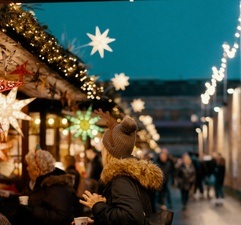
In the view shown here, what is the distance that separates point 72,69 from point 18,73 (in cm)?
305

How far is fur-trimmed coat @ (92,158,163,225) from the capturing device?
5.72 m

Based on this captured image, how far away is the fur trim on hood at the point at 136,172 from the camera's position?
599cm

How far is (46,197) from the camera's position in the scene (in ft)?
27.1

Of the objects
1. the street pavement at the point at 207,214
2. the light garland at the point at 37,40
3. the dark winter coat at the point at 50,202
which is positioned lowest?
the street pavement at the point at 207,214

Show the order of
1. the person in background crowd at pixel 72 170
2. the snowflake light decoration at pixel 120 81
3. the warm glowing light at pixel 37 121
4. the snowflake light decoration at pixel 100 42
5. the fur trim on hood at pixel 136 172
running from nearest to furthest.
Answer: the fur trim on hood at pixel 136 172 → the snowflake light decoration at pixel 100 42 → the person in background crowd at pixel 72 170 → the warm glowing light at pixel 37 121 → the snowflake light decoration at pixel 120 81

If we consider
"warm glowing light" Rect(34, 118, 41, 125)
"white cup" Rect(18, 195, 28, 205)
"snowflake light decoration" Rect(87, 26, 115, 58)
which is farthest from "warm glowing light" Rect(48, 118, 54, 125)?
"white cup" Rect(18, 195, 28, 205)

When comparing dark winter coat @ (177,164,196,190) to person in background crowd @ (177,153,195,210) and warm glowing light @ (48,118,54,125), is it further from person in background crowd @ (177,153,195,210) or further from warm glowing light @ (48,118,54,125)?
warm glowing light @ (48,118,54,125)

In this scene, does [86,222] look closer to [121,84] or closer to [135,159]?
[135,159]

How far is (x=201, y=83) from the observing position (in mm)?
125625

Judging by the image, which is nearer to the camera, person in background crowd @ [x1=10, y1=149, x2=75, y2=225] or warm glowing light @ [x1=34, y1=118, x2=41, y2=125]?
A: person in background crowd @ [x1=10, y1=149, x2=75, y2=225]

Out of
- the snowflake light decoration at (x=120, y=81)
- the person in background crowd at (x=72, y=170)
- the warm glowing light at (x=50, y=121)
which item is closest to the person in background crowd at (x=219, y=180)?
the snowflake light decoration at (x=120, y=81)

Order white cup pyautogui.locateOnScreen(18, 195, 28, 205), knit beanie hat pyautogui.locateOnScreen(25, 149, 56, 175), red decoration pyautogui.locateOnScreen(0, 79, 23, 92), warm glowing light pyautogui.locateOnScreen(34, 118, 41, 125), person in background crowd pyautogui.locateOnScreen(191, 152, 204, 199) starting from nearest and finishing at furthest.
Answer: white cup pyautogui.locateOnScreen(18, 195, 28, 205) < knit beanie hat pyautogui.locateOnScreen(25, 149, 56, 175) < red decoration pyautogui.locateOnScreen(0, 79, 23, 92) < warm glowing light pyautogui.locateOnScreen(34, 118, 41, 125) < person in background crowd pyautogui.locateOnScreen(191, 152, 204, 199)

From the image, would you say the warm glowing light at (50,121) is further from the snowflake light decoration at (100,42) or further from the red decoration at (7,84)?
the red decoration at (7,84)

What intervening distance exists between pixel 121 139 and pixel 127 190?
58cm
